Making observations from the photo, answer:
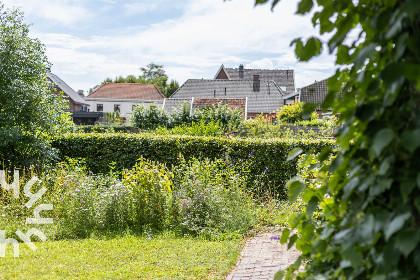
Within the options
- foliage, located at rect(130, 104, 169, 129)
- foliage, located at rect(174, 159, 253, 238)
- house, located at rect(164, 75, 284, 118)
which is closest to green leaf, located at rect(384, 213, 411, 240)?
foliage, located at rect(174, 159, 253, 238)

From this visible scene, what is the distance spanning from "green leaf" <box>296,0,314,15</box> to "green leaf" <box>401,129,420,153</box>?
0.62 metres

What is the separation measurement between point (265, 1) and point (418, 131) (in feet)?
2.34

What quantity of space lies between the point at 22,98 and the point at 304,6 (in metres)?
8.51

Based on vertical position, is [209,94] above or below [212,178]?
above

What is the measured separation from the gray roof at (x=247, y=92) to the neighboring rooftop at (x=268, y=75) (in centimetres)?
818

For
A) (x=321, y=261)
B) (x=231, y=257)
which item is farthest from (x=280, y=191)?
(x=321, y=261)

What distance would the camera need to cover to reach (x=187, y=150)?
10.3 metres

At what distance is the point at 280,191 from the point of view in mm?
9820

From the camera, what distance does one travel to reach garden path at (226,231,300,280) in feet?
15.8

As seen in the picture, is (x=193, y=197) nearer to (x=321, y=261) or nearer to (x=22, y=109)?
(x=22, y=109)

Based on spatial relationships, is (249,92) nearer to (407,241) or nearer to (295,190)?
(295,190)

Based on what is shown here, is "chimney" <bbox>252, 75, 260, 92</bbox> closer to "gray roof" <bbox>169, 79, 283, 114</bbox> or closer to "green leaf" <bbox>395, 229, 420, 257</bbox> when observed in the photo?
"gray roof" <bbox>169, 79, 283, 114</bbox>

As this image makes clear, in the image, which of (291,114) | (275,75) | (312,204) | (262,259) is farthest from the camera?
(275,75)

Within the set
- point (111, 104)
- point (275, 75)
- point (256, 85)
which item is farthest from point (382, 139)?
point (111, 104)
